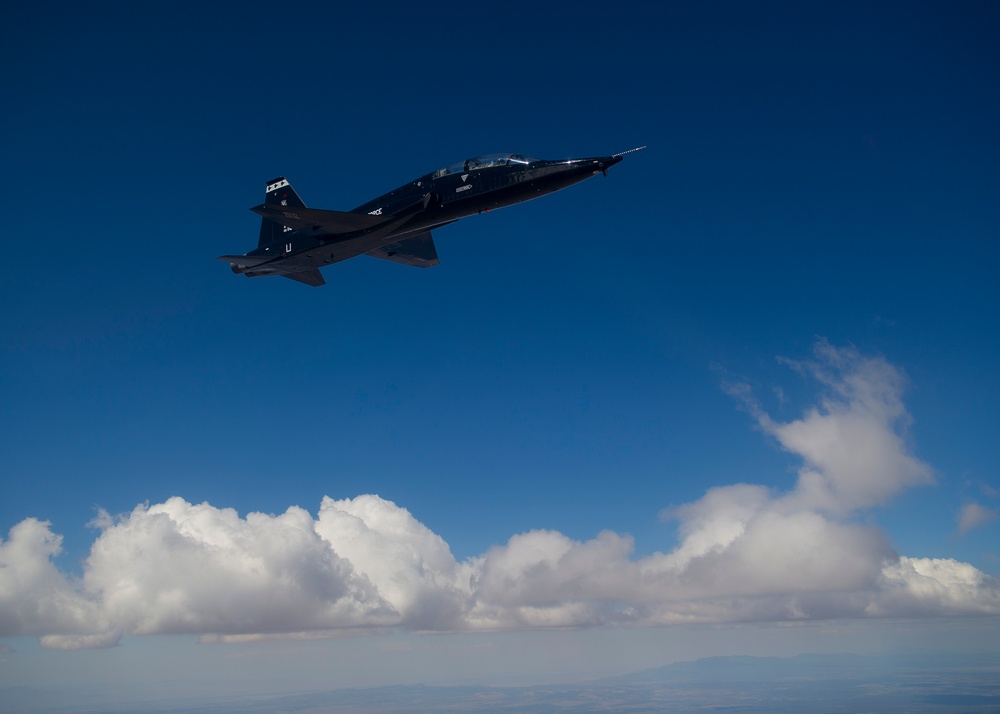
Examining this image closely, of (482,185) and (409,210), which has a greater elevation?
(482,185)

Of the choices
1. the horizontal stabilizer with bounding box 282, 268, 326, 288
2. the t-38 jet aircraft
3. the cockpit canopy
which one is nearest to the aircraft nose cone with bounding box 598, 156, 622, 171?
the t-38 jet aircraft

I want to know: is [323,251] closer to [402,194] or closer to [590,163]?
[402,194]

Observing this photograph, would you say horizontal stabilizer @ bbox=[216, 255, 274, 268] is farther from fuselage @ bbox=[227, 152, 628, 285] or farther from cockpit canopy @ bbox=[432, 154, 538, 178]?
cockpit canopy @ bbox=[432, 154, 538, 178]

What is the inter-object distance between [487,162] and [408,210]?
747 cm

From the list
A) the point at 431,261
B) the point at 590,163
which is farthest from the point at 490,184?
the point at 431,261

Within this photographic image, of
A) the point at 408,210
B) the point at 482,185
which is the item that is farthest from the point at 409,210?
the point at 482,185

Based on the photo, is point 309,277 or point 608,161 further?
point 309,277

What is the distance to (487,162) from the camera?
50656 millimetres

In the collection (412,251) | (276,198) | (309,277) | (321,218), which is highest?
(276,198)

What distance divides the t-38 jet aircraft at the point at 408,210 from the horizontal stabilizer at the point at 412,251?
5.77 feet

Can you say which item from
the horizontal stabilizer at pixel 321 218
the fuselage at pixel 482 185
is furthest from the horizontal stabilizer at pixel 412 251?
the horizontal stabilizer at pixel 321 218

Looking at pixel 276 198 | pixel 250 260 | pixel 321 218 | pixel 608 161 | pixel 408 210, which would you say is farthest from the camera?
pixel 276 198

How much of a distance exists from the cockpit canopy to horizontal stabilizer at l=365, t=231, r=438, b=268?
8.87m

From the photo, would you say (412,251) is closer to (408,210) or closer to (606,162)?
(408,210)
